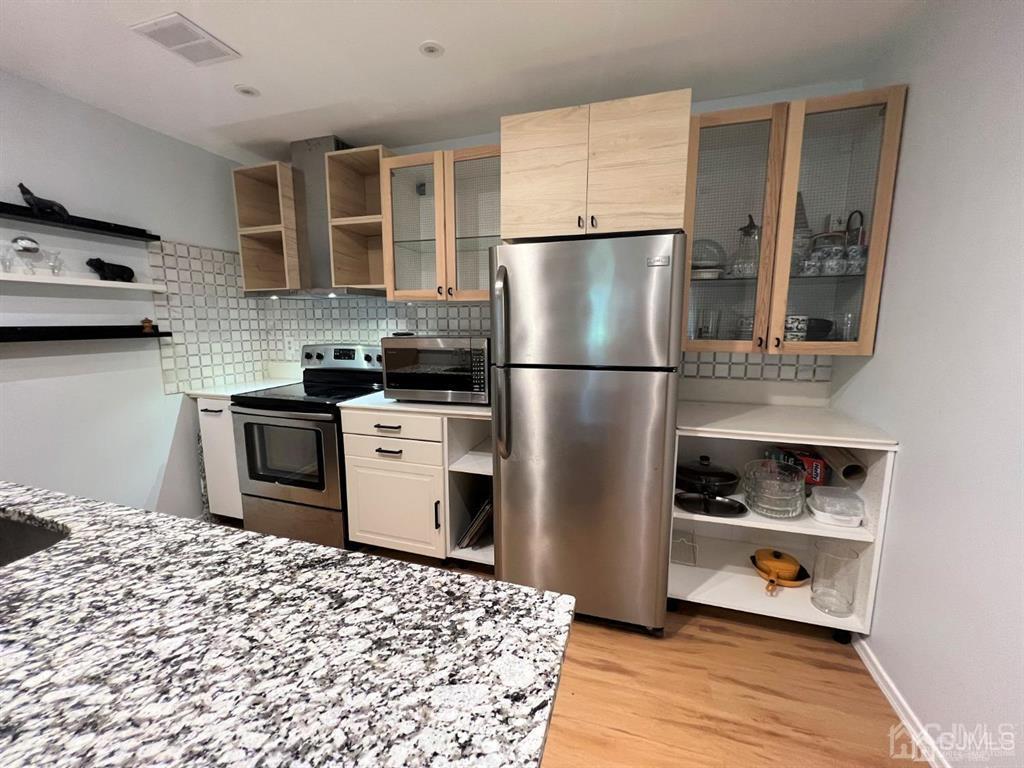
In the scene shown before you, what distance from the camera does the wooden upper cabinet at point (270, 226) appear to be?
8.12 ft

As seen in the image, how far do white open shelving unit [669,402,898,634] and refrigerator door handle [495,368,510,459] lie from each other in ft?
2.25

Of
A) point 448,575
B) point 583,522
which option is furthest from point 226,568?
point 583,522

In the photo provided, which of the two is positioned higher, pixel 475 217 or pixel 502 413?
pixel 475 217

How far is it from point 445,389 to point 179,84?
5.96 feet

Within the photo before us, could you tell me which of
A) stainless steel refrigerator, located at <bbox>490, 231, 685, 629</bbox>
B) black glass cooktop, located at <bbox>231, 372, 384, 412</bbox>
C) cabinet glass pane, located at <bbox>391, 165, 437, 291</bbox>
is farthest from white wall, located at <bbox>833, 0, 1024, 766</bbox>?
black glass cooktop, located at <bbox>231, 372, 384, 412</bbox>

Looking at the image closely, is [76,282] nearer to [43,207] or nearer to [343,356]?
[43,207]

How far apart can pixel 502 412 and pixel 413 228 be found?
120 centimetres

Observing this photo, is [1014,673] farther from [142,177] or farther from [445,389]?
[142,177]

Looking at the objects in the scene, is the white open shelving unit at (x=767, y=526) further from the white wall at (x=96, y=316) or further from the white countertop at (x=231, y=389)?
the white wall at (x=96, y=316)

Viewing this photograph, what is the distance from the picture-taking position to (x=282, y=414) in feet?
7.19

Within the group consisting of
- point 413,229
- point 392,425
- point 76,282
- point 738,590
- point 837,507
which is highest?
point 413,229

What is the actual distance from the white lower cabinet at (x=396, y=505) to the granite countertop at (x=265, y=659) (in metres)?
1.31

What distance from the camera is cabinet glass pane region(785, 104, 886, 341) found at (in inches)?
62.9

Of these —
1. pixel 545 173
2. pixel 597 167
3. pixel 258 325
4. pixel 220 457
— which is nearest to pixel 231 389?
pixel 220 457
